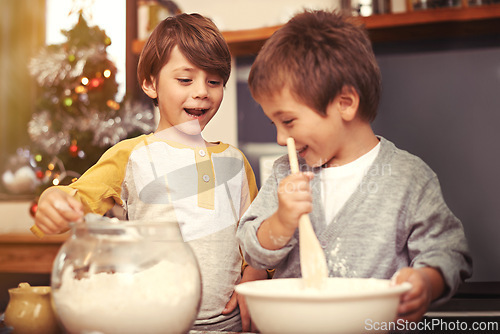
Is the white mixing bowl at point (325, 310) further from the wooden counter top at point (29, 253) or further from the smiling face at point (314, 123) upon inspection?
the wooden counter top at point (29, 253)

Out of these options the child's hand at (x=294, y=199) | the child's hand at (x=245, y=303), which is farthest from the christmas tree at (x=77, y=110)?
the child's hand at (x=294, y=199)

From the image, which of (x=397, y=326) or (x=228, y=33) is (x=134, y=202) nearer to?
(x=397, y=326)

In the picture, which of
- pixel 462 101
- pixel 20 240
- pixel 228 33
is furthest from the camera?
pixel 20 240

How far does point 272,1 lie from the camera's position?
1655mm

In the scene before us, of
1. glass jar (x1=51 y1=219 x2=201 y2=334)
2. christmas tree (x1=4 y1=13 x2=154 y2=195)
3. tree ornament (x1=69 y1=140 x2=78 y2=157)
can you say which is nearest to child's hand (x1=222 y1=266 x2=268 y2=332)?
glass jar (x1=51 y1=219 x2=201 y2=334)

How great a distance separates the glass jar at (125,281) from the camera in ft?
1.40

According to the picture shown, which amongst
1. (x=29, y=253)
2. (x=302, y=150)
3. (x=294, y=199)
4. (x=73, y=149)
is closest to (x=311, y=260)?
(x=294, y=199)

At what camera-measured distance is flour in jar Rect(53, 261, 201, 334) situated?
1.40 feet

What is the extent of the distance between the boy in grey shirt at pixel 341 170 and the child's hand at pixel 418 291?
61mm

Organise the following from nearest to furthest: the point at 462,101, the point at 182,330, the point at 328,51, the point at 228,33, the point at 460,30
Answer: the point at 182,330
the point at 328,51
the point at 462,101
the point at 460,30
the point at 228,33

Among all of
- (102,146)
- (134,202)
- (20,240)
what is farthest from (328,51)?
(20,240)

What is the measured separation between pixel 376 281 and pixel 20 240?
1.87 m

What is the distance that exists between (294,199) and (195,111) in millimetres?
377

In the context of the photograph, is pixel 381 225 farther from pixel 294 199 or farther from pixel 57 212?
pixel 57 212
